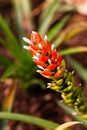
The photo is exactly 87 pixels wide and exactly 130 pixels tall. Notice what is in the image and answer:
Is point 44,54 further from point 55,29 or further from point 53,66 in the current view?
point 55,29

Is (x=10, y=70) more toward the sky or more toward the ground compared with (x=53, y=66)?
more toward the sky

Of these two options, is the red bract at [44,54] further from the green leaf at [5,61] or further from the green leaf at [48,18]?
the green leaf at [48,18]

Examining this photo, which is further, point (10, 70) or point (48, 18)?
point (48, 18)

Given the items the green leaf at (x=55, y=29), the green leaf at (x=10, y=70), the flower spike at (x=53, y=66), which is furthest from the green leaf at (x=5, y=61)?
the flower spike at (x=53, y=66)

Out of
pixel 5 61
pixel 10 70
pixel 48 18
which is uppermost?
pixel 48 18

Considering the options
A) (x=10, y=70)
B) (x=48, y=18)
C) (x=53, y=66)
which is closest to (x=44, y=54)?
(x=53, y=66)

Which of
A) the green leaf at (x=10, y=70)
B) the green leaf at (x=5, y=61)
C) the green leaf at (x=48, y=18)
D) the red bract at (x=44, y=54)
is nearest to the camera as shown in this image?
the red bract at (x=44, y=54)

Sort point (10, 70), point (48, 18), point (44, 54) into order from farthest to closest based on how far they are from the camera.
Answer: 1. point (48, 18)
2. point (10, 70)
3. point (44, 54)

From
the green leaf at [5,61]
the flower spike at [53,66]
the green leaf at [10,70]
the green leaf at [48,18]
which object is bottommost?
the flower spike at [53,66]

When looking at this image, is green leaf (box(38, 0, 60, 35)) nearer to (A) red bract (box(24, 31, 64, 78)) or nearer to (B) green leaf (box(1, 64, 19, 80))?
(B) green leaf (box(1, 64, 19, 80))

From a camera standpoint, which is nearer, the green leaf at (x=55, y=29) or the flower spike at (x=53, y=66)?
the flower spike at (x=53, y=66)

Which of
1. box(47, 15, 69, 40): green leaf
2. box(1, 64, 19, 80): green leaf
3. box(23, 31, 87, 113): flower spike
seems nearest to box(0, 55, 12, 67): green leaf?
box(1, 64, 19, 80): green leaf
